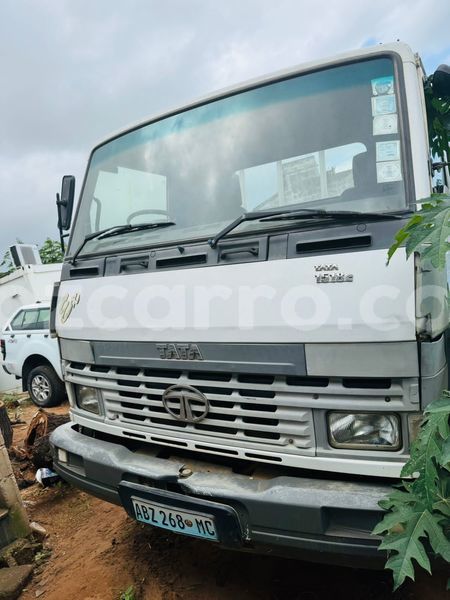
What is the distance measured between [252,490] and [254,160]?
164 cm

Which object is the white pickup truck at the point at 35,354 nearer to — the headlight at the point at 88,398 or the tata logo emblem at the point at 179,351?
the headlight at the point at 88,398

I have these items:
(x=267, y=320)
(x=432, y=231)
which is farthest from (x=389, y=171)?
(x=267, y=320)

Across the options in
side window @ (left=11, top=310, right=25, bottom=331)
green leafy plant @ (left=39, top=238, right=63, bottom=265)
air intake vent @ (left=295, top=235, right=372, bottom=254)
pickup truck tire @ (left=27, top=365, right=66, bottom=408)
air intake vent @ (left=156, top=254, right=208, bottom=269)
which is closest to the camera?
air intake vent @ (left=295, top=235, right=372, bottom=254)

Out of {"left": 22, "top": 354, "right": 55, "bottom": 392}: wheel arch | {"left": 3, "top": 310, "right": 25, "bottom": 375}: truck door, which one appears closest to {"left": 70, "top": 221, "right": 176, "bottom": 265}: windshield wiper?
{"left": 22, "top": 354, "right": 55, "bottom": 392}: wheel arch

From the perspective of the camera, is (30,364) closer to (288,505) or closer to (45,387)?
(45,387)

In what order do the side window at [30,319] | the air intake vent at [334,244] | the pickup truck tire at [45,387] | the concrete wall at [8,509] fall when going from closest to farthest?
the air intake vent at [334,244] < the concrete wall at [8,509] < the pickup truck tire at [45,387] < the side window at [30,319]

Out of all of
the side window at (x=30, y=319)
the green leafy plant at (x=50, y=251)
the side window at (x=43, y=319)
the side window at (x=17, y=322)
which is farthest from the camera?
the green leafy plant at (x=50, y=251)

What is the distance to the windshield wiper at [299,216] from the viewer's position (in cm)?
206

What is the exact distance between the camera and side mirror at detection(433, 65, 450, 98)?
98.5 inches

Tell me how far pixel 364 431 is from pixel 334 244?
79 centimetres

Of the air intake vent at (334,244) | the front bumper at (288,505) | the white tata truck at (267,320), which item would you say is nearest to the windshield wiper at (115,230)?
the white tata truck at (267,320)

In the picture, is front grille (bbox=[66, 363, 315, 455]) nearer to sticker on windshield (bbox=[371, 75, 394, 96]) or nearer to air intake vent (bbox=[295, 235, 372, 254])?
air intake vent (bbox=[295, 235, 372, 254])

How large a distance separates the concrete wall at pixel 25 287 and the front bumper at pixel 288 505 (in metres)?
9.37

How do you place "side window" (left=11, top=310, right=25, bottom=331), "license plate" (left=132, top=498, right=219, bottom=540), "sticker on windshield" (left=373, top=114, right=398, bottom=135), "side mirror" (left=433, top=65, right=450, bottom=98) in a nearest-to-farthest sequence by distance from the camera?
1. "license plate" (left=132, top=498, right=219, bottom=540)
2. "sticker on windshield" (left=373, top=114, right=398, bottom=135)
3. "side mirror" (left=433, top=65, right=450, bottom=98)
4. "side window" (left=11, top=310, right=25, bottom=331)
